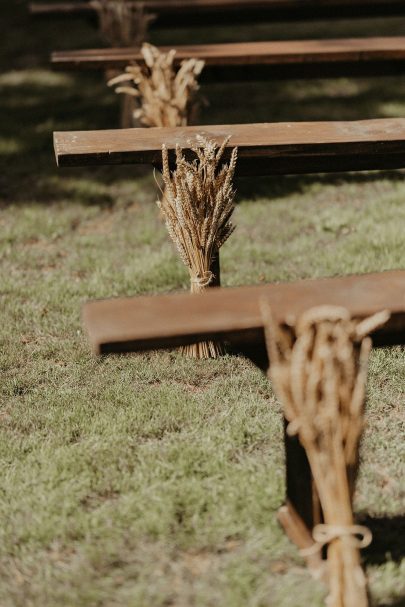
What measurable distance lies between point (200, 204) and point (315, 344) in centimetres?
155

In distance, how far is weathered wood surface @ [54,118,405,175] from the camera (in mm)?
3863

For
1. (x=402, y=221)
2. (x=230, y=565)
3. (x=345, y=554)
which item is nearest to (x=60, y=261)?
(x=402, y=221)

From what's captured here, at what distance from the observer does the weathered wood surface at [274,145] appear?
3.86 meters

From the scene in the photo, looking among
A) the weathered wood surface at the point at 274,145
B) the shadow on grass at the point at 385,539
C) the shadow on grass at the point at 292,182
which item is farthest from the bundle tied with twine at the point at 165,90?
the shadow on grass at the point at 385,539

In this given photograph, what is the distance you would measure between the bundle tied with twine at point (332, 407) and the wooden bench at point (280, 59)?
3.91 meters

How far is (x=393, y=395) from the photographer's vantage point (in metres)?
3.64

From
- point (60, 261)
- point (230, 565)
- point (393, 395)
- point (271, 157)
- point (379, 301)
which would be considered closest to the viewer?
point (379, 301)

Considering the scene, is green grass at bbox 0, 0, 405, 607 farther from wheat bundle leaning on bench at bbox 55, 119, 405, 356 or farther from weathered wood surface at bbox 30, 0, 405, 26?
weathered wood surface at bbox 30, 0, 405, 26

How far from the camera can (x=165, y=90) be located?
209 inches

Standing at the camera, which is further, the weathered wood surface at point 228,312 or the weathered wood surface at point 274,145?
the weathered wood surface at point 274,145

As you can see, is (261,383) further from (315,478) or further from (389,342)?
(315,478)

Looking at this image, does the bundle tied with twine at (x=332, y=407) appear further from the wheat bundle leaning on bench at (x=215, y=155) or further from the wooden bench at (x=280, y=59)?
the wooden bench at (x=280, y=59)

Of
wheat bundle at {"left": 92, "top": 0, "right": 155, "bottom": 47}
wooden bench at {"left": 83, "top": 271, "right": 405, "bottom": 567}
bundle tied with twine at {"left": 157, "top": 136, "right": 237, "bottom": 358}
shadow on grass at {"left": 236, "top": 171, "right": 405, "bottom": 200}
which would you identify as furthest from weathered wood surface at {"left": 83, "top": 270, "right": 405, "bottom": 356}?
wheat bundle at {"left": 92, "top": 0, "right": 155, "bottom": 47}

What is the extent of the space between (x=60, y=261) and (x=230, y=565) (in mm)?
2983
